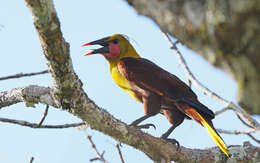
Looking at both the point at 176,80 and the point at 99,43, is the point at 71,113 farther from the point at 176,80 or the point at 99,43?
the point at 99,43

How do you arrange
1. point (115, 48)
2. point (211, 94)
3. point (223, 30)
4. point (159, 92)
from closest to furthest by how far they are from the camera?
point (223, 30)
point (211, 94)
point (159, 92)
point (115, 48)

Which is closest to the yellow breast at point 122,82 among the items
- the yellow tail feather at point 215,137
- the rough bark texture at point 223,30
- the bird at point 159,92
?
the bird at point 159,92

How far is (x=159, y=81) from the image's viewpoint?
10.9 ft

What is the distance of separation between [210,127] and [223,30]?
220cm

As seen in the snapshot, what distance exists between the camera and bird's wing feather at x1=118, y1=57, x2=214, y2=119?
3258 mm

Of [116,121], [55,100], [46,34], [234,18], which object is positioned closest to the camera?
[234,18]

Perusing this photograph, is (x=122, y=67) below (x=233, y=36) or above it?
above

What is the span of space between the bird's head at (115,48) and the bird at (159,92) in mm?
152

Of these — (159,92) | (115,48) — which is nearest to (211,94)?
(159,92)

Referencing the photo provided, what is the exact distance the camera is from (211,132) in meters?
2.97

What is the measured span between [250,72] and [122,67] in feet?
8.63

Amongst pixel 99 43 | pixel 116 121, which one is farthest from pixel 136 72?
pixel 116 121

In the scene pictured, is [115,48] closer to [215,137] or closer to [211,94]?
[211,94]

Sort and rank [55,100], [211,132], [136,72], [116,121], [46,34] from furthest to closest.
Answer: [136,72] → [211,132] → [116,121] → [55,100] → [46,34]
